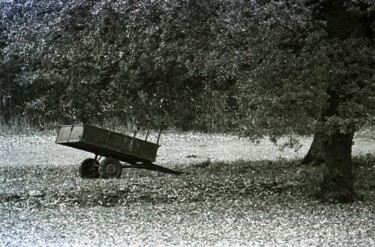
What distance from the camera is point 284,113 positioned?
10.3 metres

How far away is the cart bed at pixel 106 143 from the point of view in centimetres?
1332

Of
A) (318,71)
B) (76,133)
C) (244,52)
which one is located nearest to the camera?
(318,71)

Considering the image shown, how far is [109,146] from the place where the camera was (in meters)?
13.5

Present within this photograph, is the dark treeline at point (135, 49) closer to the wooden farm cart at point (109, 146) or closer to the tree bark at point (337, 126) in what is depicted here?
the wooden farm cart at point (109, 146)

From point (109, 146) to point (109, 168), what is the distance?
59 cm

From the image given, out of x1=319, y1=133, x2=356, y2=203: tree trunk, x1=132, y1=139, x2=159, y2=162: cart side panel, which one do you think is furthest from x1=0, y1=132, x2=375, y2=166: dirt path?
x1=319, y1=133, x2=356, y2=203: tree trunk

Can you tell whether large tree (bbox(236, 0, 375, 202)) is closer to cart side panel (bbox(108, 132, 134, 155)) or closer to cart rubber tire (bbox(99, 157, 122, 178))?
cart side panel (bbox(108, 132, 134, 155))

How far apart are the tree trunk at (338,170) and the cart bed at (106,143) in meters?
4.55

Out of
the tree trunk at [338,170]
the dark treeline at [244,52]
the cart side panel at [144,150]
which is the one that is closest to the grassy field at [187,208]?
the tree trunk at [338,170]

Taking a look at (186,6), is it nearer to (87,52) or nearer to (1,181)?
(87,52)

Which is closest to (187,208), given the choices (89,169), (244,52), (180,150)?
(244,52)

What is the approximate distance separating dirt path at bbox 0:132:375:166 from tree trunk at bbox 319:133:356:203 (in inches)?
234

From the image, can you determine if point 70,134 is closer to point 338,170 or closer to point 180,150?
point 338,170

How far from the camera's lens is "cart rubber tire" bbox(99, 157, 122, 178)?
1377 cm
